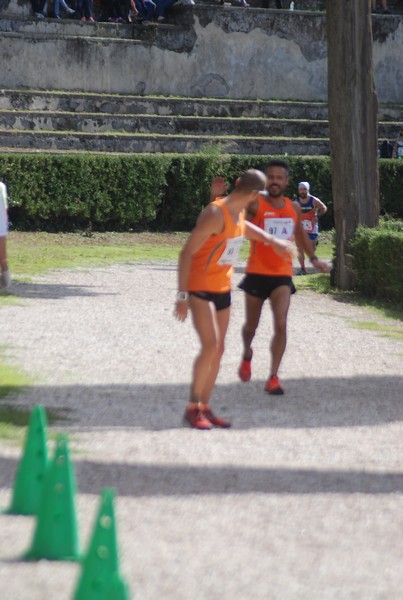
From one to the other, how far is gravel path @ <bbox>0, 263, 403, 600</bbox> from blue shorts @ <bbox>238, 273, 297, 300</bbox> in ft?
2.67

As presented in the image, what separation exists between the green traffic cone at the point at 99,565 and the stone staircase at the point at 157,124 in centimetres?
2294

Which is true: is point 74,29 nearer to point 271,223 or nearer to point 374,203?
point 374,203

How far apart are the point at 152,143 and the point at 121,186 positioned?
2.65 meters

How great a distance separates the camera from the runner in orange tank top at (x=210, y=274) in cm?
795

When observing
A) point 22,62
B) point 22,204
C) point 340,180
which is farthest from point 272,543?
point 22,62

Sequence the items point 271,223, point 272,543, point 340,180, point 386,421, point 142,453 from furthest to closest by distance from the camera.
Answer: point 340,180 < point 271,223 < point 386,421 < point 142,453 < point 272,543

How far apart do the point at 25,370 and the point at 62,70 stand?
69.9 feet

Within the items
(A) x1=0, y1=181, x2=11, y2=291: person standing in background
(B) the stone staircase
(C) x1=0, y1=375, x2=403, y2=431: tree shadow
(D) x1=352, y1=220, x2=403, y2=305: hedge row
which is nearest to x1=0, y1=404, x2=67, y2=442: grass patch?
(C) x1=0, y1=375, x2=403, y2=431: tree shadow

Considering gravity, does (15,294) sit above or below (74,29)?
below

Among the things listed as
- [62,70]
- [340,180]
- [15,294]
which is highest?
[62,70]

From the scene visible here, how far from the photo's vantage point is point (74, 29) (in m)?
31.0

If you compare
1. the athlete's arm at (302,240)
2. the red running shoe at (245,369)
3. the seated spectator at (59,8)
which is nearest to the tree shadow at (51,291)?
the red running shoe at (245,369)

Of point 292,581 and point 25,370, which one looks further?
point 25,370

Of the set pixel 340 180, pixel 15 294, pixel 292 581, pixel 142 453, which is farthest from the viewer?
pixel 340 180
